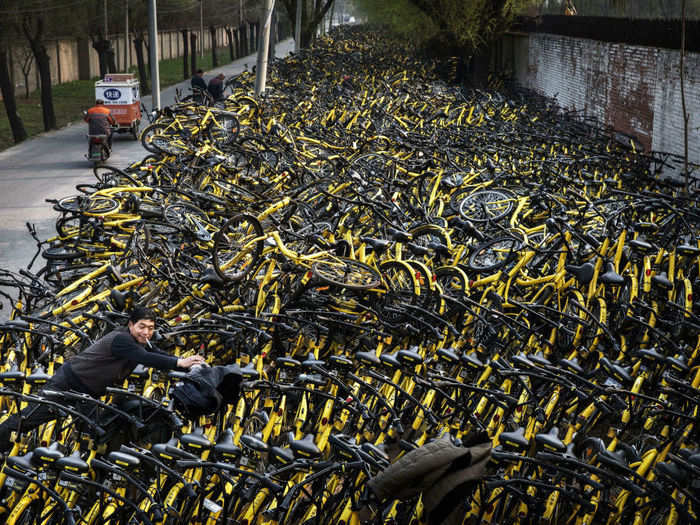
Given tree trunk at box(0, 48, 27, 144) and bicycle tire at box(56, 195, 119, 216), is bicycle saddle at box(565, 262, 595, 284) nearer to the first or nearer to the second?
bicycle tire at box(56, 195, 119, 216)

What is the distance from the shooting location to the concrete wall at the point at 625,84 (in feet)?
45.2

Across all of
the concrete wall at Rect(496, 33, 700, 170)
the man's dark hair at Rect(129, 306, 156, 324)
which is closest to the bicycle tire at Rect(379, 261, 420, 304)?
the man's dark hair at Rect(129, 306, 156, 324)

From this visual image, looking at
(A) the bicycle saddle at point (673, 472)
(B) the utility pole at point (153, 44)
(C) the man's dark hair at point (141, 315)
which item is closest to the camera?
(A) the bicycle saddle at point (673, 472)

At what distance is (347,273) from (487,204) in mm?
3540

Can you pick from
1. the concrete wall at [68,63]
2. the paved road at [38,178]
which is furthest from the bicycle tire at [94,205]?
the concrete wall at [68,63]

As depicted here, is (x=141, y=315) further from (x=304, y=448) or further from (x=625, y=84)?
(x=625, y=84)

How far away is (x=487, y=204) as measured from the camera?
31.2ft

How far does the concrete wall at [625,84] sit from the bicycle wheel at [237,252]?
8452 mm

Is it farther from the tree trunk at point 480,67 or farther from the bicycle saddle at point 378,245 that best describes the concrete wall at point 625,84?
the bicycle saddle at point 378,245

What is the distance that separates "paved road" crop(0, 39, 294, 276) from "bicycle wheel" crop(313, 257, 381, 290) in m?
4.46

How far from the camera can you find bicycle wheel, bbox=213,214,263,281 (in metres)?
6.38

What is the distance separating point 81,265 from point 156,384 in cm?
228

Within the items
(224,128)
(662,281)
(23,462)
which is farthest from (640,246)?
(224,128)

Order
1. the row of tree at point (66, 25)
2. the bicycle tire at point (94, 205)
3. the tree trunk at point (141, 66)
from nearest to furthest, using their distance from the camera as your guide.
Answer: the bicycle tire at point (94, 205) → the row of tree at point (66, 25) → the tree trunk at point (141, 66)
